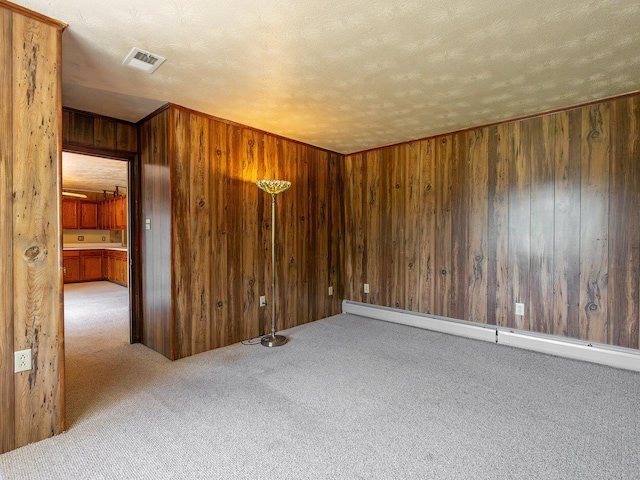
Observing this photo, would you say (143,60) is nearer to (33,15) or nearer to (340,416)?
(33,15)

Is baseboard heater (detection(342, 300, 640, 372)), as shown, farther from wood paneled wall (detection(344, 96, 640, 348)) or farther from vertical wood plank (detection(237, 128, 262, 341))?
vertical wood plank (detection(237, 128, 262, 341))

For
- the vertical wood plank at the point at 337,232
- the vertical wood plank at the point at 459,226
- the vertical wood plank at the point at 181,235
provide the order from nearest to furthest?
the vertical wood plank at the point at 181,235
the vertical wood plank at the point at 459,226
the vertical wood plank at the point at 337,232

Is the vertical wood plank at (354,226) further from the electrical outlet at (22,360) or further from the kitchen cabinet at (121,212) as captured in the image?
the kitchen cabinet at (121,212)

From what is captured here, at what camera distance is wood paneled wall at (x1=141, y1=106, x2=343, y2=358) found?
2.97 m

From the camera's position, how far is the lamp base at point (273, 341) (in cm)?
330

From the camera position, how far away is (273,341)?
3334 mm

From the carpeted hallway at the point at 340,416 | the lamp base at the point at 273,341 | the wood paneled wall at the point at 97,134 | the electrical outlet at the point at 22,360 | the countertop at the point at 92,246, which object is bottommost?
the carpeted hallway at the point at 340,416

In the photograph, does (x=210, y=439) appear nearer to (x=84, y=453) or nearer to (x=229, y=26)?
(x=84, y=453)

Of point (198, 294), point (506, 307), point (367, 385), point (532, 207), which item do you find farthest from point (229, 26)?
point (506, 307)

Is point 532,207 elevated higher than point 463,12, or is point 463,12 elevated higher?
point 463,12

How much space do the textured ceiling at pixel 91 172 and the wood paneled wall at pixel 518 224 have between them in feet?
12.2

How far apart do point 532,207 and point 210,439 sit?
335cm

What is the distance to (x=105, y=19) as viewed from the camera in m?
1.76

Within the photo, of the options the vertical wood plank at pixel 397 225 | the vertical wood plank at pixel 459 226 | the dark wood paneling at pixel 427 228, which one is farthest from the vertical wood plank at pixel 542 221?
the vertical wood plank at pixel 397 225
